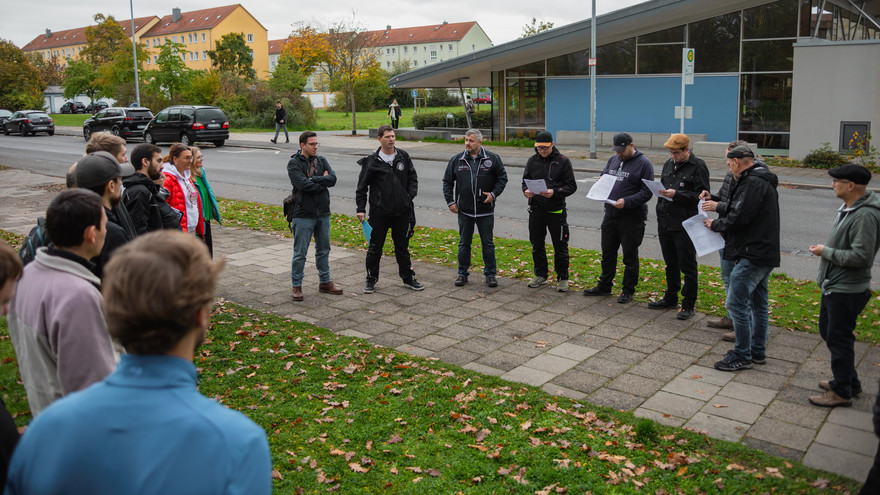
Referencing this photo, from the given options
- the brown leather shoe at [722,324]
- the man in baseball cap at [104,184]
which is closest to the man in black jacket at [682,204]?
the brown leather shoe at [722,324]

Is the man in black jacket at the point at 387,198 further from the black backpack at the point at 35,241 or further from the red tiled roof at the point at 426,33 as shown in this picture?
the red tiled roof at the point at 426,33

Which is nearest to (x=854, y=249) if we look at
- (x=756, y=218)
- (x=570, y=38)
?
(x=756, y=218)

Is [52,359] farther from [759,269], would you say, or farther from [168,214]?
[759,269]

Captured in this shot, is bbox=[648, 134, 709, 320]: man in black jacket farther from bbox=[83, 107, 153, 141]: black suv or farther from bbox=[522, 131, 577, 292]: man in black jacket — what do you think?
bbox=[83, 107, 153, 141]: black suv

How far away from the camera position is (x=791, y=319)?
25.7 ft

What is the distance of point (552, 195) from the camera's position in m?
9.12

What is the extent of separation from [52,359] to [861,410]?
18.5 ft

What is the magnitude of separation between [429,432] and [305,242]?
4170 mm

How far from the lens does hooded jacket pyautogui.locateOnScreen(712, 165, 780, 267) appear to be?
629 centimetres

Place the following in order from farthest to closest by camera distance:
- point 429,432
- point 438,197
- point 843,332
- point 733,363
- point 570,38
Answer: point 570,38 → point 438,197 → point 733,363 → point 843,332 → point 429,432

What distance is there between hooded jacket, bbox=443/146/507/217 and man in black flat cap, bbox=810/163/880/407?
→ 14.8 ft

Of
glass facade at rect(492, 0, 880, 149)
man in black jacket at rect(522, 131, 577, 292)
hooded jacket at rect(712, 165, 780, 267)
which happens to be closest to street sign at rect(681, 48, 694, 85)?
glass facade at rect(492, 0, 880, 149)

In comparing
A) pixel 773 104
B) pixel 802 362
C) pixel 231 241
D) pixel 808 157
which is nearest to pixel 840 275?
pixel 802 362

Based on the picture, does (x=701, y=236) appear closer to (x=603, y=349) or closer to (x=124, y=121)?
(x=603, y=349)
